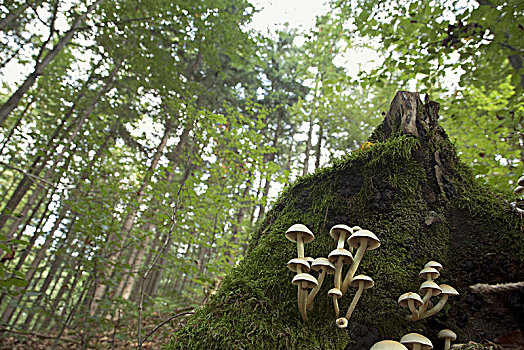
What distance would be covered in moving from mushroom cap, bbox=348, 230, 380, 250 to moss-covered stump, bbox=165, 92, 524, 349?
252 mm

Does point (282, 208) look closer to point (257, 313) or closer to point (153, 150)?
point (257, 313)

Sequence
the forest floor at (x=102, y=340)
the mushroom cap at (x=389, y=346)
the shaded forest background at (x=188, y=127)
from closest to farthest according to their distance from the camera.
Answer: the mushroom cap at (x=389, y=346), the shaded forest background at (x=188, y=127), the forest floor at (x=102, y=340)

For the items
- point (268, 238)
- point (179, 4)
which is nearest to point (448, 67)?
point (268, 238)

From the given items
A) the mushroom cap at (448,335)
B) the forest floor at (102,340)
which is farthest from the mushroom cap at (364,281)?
the forest floor at (102,340)

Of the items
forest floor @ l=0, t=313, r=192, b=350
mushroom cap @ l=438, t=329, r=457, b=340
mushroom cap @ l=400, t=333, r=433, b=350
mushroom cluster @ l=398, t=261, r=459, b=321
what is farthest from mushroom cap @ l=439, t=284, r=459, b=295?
forest floor @ l=0, t=313, r=192, b=350

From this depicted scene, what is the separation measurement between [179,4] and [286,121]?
11.6 metres

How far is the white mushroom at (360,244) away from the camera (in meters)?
1.66

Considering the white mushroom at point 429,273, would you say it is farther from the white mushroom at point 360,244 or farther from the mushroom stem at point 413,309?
the white mushroom at point 360,244

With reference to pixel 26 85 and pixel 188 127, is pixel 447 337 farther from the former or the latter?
pixel 26 85

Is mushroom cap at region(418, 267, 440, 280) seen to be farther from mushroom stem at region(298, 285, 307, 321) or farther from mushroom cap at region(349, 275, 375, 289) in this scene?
mushroom stem at region(298, 285, 307, 321)

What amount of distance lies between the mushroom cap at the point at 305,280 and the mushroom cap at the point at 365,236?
391 millimetres

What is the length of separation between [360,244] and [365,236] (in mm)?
174

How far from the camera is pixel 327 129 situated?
1378cm

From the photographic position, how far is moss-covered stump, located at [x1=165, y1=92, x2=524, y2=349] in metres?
1.66
